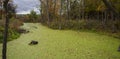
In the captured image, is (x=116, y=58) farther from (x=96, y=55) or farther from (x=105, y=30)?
(x=105, y=30)

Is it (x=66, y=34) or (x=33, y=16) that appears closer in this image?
(x=66, y=34)

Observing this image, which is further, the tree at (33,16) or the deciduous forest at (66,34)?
the tree at (33,16)

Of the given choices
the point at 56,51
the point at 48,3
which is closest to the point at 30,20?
the point at 48,3

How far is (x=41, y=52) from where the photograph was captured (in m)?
10.6

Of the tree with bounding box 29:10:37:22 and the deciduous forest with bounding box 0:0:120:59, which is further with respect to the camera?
the tree with bounding box 29:10:37:22

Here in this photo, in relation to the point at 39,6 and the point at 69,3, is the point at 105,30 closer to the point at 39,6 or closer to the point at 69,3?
the point at 69,3

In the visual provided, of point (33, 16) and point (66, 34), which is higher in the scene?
point (33, 16)

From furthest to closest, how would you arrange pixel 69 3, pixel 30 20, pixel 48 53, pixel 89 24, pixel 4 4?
1. pixel 30 20
2. pixel 69 3
3. pixel 89 24
4. pixel 48 53
5. pixel 4 4

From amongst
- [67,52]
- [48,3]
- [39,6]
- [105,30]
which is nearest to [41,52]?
[67,52]

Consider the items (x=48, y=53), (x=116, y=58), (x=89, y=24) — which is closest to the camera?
(x=116, y=58)

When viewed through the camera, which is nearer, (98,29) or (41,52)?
(41,52)

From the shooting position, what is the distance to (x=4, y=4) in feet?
18.0

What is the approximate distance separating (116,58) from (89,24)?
1331cm

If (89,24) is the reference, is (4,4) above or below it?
above
